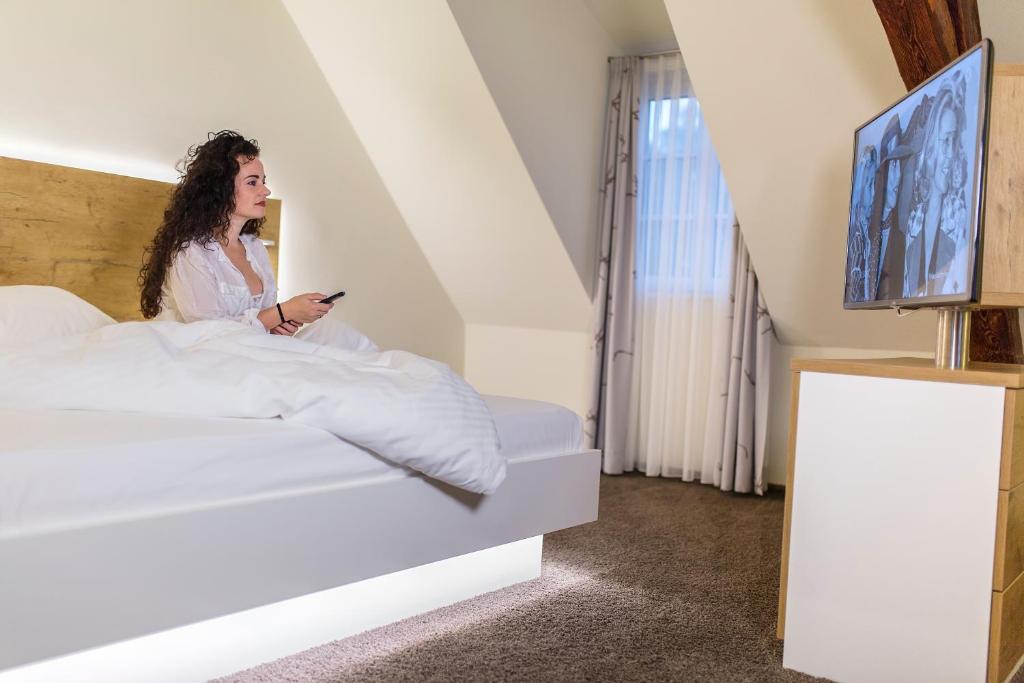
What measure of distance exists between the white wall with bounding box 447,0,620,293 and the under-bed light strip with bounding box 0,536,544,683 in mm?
1995

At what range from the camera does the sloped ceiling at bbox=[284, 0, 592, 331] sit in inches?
145

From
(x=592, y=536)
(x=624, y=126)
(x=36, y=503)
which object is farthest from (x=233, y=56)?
(x=36, y=503)

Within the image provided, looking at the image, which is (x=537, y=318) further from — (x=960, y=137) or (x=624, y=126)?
(x=960, y=137)

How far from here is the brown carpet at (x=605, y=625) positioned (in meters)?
1.82

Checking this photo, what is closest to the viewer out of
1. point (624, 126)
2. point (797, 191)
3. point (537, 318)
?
point (797, 191)

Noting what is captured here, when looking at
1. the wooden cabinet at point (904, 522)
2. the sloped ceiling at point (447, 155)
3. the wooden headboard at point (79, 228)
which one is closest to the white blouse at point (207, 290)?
the wooden headboard at point (79, 228)

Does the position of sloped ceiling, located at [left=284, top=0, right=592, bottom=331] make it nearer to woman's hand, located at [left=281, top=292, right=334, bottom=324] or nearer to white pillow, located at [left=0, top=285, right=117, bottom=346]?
woman's hand, located at [left=281, top=292, right=334, bottom=324]

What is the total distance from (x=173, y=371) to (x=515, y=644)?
947 millimetres

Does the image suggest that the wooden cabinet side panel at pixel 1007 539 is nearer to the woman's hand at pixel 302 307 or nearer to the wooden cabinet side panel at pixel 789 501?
the wooden cabinet side panel at pixel 789 501

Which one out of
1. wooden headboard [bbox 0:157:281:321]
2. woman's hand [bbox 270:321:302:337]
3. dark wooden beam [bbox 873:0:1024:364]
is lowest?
woman's hand [bbox 270:321:302:337]

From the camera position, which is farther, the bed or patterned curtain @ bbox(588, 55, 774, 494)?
patterned curtain @ bbox(588, 55, 774, 494)

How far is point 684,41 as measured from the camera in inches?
122

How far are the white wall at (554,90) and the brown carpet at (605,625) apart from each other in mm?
1622

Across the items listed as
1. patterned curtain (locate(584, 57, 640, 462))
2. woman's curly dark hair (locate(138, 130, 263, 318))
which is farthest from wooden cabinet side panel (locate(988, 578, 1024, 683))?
patterned curtain (locate(584, 57, 640, 462))
